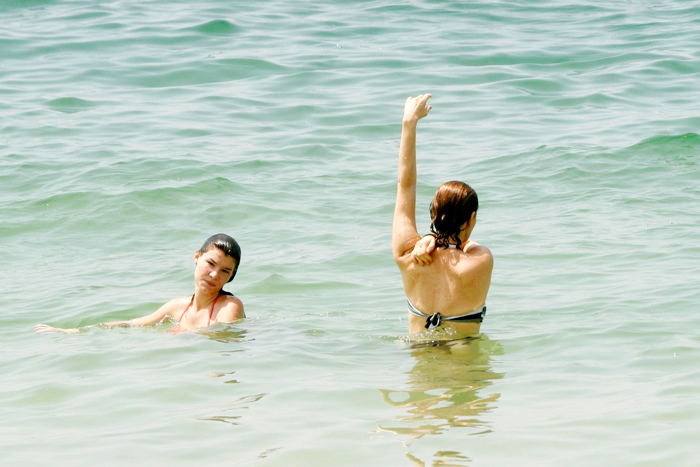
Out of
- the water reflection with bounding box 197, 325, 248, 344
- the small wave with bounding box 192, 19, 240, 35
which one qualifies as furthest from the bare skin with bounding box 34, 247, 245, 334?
the small wave with bounding box 192, 19, 240, 35

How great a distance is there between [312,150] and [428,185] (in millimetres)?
2424

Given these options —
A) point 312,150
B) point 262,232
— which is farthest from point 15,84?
point 262,232

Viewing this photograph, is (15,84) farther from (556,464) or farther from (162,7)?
(556,464)

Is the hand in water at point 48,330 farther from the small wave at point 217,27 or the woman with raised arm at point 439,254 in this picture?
the small wave at point 217,27

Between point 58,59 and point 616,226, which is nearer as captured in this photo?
point 616,226

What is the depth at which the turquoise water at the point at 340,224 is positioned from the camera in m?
4.93

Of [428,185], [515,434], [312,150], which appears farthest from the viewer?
[312,150]

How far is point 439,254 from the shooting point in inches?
238

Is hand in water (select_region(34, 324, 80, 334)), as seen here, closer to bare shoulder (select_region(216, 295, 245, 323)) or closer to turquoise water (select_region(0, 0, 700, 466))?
turquoise water (select_region(0, 0, 700, 466))

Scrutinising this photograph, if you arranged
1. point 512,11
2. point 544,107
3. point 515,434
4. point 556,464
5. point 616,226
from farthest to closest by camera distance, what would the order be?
point 512,11 < point 544,107 < point 616,226 < point 515,434 < point 556,464

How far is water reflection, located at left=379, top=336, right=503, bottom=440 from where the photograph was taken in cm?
481

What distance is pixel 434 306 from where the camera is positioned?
20.4 ft

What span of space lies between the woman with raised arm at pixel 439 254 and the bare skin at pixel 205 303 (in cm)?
156

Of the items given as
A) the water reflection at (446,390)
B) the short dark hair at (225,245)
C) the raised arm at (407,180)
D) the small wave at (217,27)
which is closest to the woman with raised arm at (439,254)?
the raised arm at (407,180)
